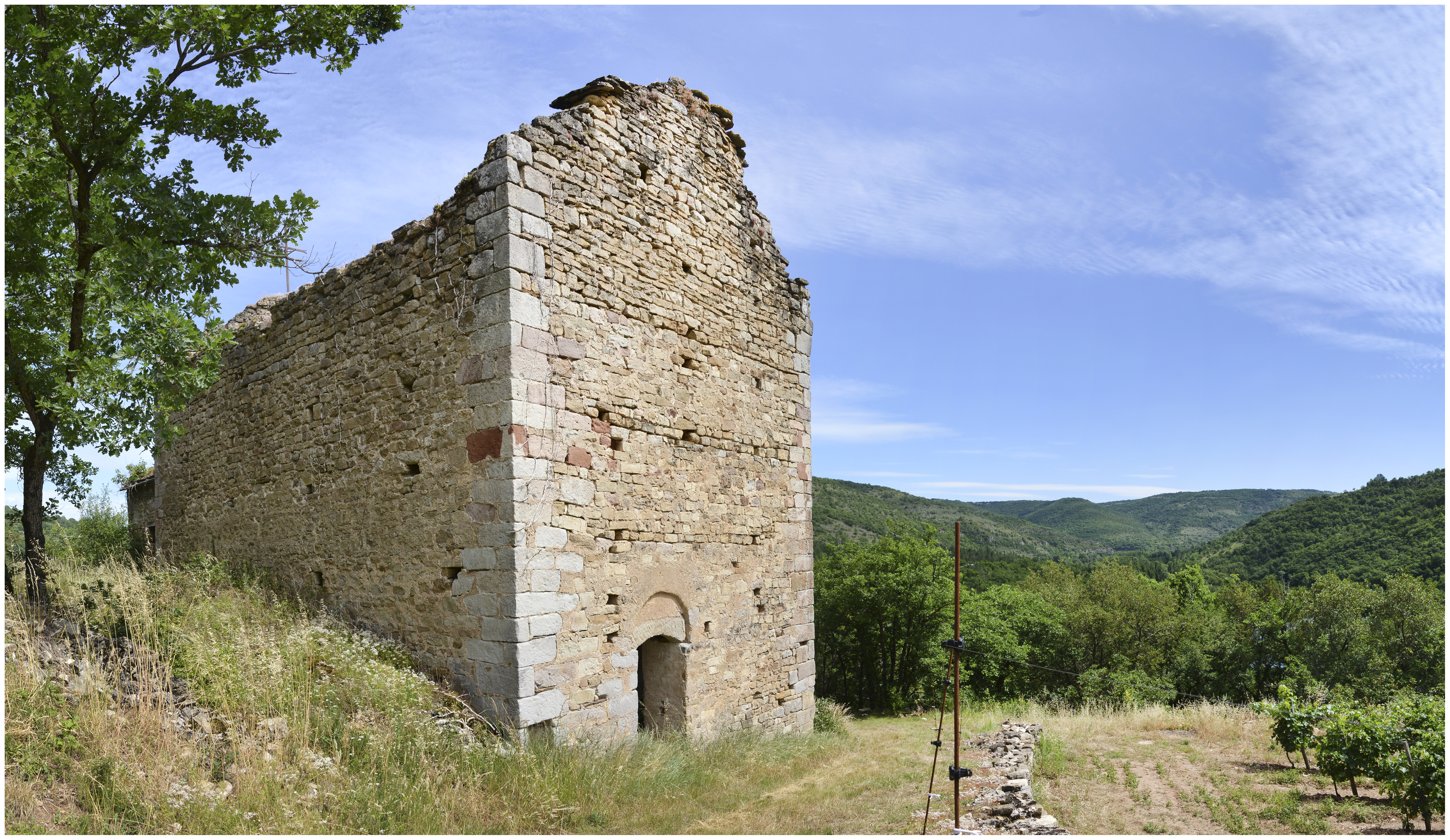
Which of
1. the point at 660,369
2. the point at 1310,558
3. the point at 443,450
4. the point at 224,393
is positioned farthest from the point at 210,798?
the point at 1310,558

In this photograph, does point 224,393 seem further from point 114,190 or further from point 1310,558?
point 1310,558

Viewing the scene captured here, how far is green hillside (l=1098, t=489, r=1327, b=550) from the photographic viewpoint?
486 ft

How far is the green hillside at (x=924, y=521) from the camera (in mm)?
61094

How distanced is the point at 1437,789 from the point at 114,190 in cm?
1369

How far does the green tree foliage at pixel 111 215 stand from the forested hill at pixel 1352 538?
46.4 meters

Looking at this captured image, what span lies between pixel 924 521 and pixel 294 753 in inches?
2050

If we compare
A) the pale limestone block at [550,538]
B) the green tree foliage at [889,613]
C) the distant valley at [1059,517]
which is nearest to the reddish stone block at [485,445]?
the pale limestone block at [550,538]

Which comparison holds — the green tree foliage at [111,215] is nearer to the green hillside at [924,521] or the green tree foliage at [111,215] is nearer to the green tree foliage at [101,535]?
the green tree foliage at [101,535]

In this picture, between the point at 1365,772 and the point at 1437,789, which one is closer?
the point at 1437,789

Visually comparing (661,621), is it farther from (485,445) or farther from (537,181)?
(537,181)

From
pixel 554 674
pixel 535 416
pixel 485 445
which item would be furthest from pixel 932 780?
pixel 485 445

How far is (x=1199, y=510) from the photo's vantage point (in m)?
159

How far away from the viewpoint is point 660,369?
28.4 ft

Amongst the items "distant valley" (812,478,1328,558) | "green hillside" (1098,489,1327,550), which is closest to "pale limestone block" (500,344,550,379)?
"distant valley" (812,478,1328,558)
